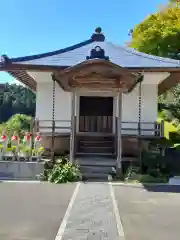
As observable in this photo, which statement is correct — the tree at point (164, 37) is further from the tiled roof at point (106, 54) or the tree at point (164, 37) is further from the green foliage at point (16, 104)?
the green foliage at point (16, 104)

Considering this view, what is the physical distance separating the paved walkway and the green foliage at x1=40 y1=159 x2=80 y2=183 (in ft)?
5.65

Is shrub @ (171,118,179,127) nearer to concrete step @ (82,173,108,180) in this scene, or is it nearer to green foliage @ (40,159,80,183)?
concrete step @ (82,173,108,180)

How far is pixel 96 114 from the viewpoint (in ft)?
55.8

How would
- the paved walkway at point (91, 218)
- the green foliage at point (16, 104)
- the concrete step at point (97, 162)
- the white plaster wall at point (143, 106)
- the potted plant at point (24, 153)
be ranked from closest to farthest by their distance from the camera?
1. the paved walkway at point (91, 218)
2. the potted plant at point (24, 153)
3. the concrete step at point (97, 162)
4. the white plaster wall at point (143, 106)
5. the green foliage at point (16, 104)

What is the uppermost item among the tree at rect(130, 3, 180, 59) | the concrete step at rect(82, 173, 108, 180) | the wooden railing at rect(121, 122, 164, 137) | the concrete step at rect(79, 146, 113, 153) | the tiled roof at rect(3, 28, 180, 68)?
the tree at rect(130, 3, 180, 59)

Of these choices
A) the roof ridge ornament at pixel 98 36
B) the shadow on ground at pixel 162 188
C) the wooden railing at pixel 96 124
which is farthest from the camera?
the roof ridge ornament at pixel 98 36

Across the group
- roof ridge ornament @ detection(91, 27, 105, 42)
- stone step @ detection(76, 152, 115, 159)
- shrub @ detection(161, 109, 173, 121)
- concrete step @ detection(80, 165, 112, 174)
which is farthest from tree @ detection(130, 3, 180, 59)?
concrete step @ detection(80, 165, 112, 174)

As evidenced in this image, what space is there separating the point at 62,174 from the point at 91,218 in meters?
5.00

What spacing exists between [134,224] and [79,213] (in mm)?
1208

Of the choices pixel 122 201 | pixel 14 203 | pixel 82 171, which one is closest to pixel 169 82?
pixel 82 171

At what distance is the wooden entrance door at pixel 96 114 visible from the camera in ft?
54.4

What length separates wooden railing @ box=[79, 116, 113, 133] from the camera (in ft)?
55.7

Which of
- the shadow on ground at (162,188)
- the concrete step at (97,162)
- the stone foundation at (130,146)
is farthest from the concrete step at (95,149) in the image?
the shadow on ground at (162,188)

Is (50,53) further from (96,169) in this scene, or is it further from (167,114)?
(167,114)
